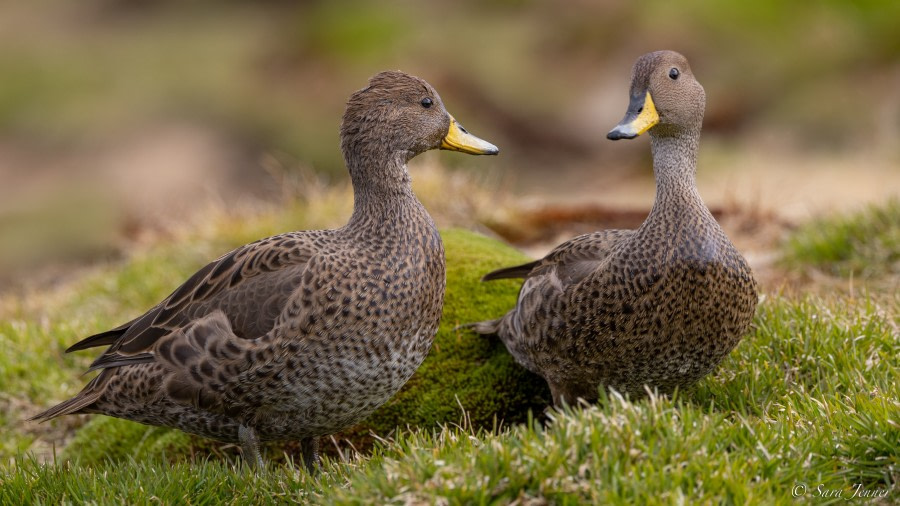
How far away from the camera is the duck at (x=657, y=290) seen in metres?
3.99

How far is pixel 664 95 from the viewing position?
4191mm

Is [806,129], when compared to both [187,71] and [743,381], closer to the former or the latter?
[743,381]

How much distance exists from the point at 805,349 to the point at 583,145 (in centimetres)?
935

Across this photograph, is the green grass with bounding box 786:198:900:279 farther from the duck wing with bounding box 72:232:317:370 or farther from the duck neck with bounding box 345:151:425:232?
the duck wing with bounding box 72:232:317:370

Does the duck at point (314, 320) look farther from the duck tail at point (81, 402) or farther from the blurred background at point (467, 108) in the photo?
the blurred background at point (467, 108)

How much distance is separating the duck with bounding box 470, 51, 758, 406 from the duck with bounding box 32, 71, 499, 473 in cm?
56

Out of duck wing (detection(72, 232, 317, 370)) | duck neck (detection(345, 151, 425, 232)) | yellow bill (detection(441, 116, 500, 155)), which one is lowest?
duck wing (detection(72, 232, 317, 370))

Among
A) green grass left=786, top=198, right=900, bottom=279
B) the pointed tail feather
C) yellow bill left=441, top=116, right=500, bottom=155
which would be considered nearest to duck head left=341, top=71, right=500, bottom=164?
yellow bill left=441, top=116, right=500, bottom=155

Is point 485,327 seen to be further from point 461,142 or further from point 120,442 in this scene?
point 120,442

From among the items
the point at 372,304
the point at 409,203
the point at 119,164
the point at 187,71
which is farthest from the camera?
the point at 187,71

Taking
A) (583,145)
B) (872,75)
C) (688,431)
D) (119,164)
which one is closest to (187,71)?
(119,164)

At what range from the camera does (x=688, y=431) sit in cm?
312

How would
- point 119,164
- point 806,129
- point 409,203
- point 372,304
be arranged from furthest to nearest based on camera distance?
point 119,164, point 806,129, point 409,203, point 372,304

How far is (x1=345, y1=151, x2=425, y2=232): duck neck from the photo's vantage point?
420cm
